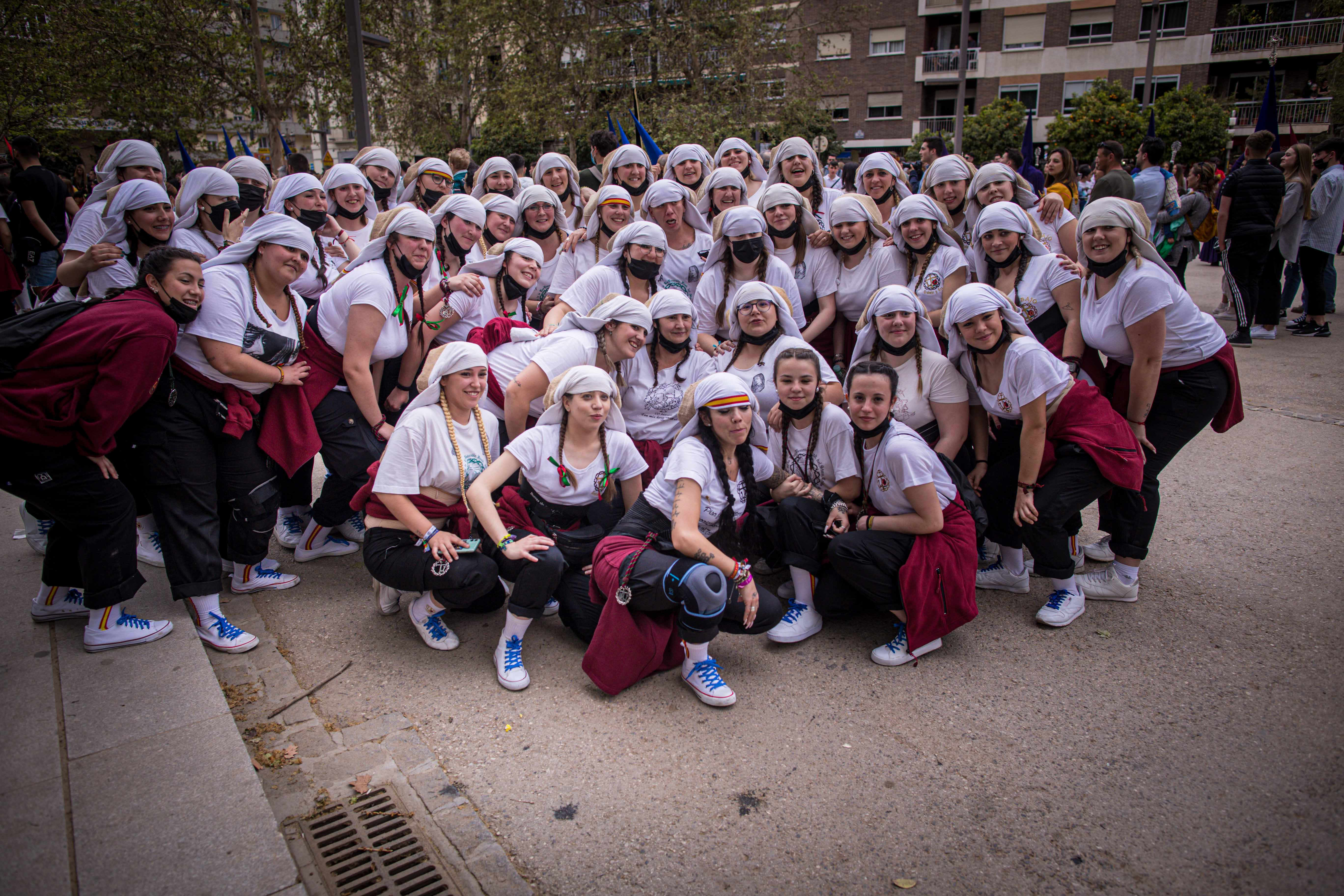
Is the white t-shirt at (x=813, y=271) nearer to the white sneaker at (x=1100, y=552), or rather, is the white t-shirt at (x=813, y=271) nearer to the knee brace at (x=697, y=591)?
the white sneaker at (x=1100, y=552)

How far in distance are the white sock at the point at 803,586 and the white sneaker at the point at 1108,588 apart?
141cm

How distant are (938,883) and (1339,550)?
3.75m

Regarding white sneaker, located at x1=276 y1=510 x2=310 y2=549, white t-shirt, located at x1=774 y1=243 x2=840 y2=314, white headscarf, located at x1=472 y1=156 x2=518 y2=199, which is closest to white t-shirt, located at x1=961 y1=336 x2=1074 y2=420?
white t-shirt, located at x1=774 y1=243 x2=840 y2=314

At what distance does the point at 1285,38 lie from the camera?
33.0m

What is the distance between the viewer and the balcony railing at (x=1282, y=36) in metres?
32.1

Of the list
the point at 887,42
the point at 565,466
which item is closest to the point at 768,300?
the point at 565,466

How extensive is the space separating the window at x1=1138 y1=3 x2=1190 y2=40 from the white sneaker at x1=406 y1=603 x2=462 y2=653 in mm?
40825

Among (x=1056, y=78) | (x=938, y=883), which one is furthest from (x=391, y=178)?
(x=1056, y=78)

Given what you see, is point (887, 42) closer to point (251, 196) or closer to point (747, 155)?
point (747, 155)

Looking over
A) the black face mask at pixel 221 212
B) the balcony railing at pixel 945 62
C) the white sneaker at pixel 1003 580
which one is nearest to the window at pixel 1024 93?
the balcony railing at pixel 945 62

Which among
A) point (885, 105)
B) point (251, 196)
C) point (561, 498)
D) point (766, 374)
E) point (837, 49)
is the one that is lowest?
point (561, 498)

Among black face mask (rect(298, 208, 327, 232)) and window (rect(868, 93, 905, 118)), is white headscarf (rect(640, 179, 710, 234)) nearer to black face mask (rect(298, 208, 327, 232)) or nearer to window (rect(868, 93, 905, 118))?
black face mask (rect(298, 208, 327, 232))

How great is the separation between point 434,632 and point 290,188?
308cm

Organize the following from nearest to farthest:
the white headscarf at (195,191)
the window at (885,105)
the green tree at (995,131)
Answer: the white headscarf at (195,191) < the green tree at (995,131) < the window at (885,105)
